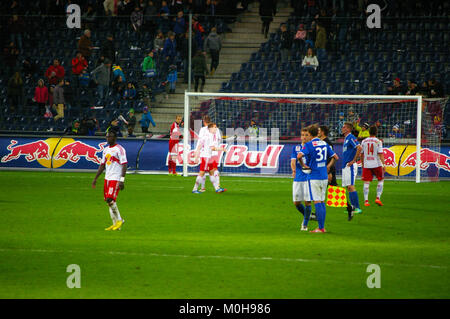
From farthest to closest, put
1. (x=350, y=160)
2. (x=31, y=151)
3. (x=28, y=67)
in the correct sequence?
(x=28, y=67)
(x=31, y=151)
(x=350, y=160)

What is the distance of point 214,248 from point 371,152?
25.1 feet

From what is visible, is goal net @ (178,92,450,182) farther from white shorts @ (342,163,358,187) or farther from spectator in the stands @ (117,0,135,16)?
white shorts @ (342,163,358,187)

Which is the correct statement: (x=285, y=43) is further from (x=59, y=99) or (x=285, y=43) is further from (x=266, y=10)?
(x=59, y=99)

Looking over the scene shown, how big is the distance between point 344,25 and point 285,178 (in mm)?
8723

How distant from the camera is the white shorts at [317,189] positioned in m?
13.0

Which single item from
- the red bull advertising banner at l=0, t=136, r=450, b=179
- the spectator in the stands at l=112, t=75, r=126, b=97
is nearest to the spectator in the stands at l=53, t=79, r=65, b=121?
the spectator in the stands at l=112, t=75, r=126, b=97

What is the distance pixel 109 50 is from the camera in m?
31.4

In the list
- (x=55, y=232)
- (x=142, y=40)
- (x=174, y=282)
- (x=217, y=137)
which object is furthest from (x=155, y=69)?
(x=174, y=282)

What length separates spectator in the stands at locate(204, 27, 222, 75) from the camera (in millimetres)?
31062

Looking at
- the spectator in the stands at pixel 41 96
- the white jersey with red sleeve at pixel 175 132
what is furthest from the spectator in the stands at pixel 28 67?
the white jersey with red sleeve at pixel 175 132

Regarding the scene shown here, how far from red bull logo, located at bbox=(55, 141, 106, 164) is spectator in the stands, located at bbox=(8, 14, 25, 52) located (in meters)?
9.12

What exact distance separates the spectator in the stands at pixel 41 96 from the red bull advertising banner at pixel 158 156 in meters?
4.51

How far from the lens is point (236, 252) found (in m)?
11.3

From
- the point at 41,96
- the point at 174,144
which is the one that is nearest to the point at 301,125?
the point at 174,144
